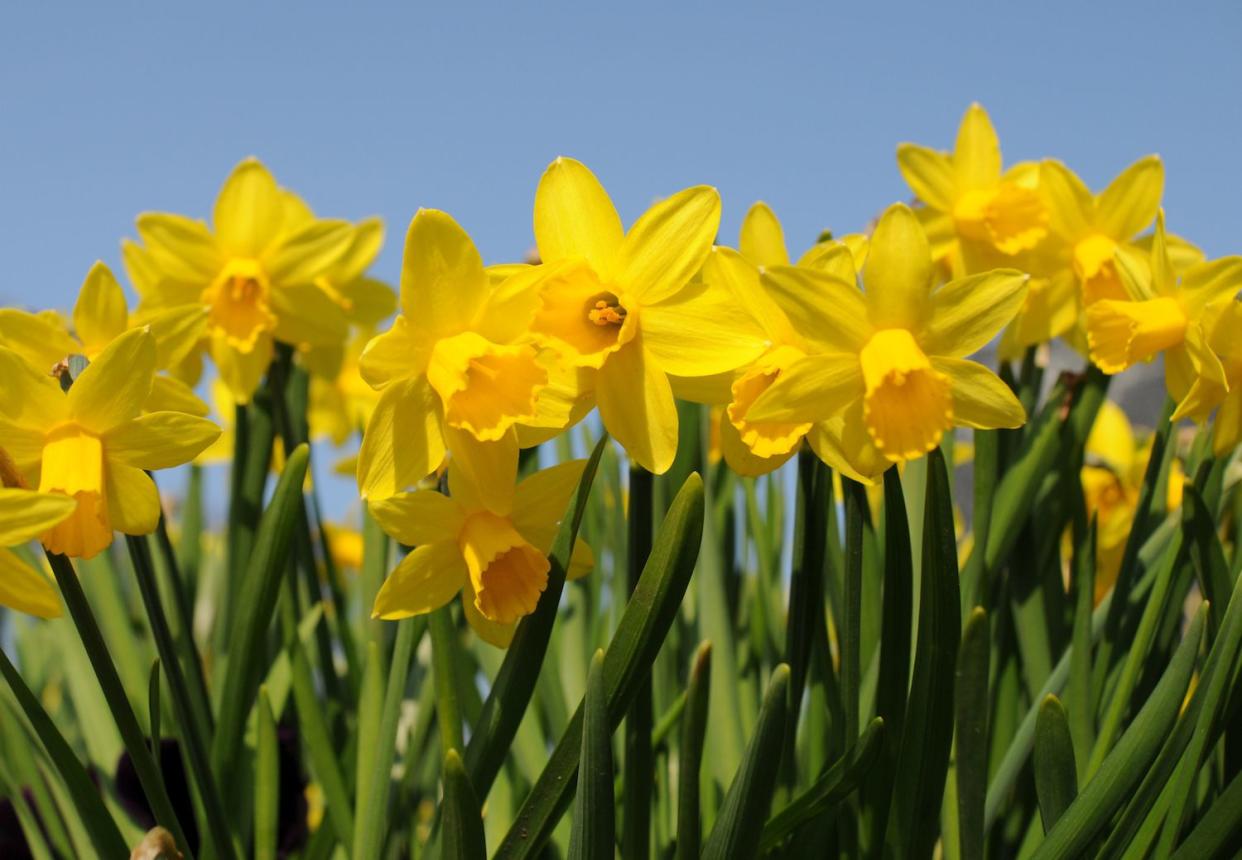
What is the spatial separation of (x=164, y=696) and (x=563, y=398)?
1035 millimetres

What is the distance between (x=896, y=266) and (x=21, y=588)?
70 cm

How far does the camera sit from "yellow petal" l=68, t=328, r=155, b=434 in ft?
3.05

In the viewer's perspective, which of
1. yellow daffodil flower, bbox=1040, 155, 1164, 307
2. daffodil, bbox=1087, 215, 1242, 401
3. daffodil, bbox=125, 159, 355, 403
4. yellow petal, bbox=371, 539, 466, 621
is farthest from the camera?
daffodil, bbox=125, 159, 355, 403

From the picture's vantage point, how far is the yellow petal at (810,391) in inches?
34.7

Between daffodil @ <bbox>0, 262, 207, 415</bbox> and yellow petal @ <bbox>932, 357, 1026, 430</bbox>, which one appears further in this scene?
daffodil @ <bbox>0, 262, 207, 415</bbox>

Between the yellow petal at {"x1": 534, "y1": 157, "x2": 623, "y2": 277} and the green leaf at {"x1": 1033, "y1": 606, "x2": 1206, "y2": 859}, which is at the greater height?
the yellow petal at {"x1": 534, "y1": 157, "x2": 623, "y2": 277}

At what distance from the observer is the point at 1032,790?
1444 millimetres

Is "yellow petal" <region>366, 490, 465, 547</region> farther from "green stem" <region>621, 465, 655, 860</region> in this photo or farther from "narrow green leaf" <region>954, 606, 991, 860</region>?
"narrow green leaf" <region>954, 606, 991, 860</region>

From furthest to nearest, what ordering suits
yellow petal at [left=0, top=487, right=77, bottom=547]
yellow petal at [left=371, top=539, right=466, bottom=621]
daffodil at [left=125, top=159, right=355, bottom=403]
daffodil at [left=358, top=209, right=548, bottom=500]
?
daffodil at [left=125, top=159, right=355, bottom=403] → yellow petal at [left=371, top=539, right=466, bottom=621] → daffodil at [left=358, top=209, right=548, bottom=500] → yellow petal at [left=0, top=487, right=77, bottom=547]

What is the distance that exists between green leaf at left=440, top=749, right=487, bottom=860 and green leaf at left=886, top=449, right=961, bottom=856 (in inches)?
15.3

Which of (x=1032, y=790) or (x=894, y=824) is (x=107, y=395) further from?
(x=1032, y=790)

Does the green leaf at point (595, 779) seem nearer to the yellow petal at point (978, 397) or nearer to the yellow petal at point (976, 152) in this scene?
the yellow petal at point (978, 397)

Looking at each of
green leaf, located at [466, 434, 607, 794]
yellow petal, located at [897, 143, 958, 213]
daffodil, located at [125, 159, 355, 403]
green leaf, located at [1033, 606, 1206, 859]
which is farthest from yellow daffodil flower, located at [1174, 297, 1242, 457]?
daffodil, located at [125, 159, 355, 403]

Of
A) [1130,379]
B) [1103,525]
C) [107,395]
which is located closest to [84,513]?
[107,395]
